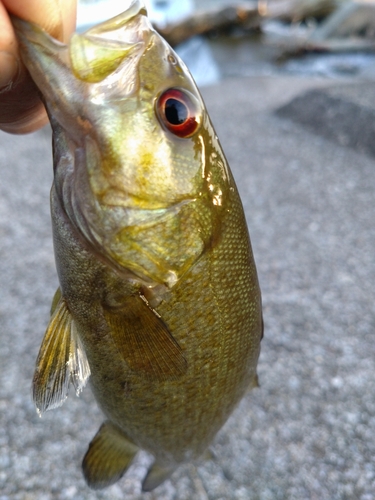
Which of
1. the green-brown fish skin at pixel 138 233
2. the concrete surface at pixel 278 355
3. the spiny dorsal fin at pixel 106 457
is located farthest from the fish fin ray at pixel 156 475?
the concrete surface at pixel 278 355

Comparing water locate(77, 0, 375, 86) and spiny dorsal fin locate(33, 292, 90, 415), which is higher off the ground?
spiny dorsal fin locate(33, 292, 90, 415)

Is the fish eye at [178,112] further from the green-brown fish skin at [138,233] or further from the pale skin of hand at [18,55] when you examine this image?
the pale skin of hand at [18,55]

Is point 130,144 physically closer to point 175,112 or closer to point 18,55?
point 175,112

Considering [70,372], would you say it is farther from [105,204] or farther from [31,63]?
[31,63]

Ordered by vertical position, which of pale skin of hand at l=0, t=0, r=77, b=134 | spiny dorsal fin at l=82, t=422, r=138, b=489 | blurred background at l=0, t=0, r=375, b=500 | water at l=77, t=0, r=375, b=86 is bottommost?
water at l=77, t=0, r=375, b=86

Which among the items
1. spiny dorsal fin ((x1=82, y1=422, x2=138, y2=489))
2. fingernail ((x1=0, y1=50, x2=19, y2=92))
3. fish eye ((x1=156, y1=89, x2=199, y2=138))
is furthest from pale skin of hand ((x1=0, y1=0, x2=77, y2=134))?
spiny dorsal fin ((x1=82, y1=422, x2=138, y2=489))

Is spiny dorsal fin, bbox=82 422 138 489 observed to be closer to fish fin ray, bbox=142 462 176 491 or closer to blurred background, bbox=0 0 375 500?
fish fin ray, bbox=142 462 176 491

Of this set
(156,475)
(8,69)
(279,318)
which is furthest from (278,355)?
(8,69)
